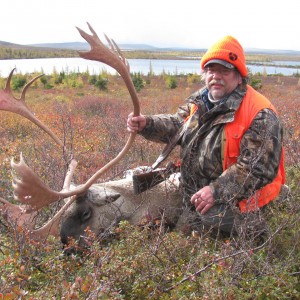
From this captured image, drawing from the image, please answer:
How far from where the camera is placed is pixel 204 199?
4.27m

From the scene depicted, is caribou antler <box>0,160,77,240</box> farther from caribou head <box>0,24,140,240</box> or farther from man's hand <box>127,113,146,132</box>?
man's hand <box>127,113,146,132</box>

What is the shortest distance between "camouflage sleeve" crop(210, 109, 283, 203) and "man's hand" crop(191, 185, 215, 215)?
0.27 feet

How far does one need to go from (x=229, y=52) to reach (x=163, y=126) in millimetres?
1177

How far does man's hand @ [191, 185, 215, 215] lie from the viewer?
4262mm

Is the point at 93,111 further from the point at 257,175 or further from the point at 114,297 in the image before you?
the point at 114,297

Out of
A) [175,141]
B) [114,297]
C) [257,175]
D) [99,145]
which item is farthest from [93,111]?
[114,297]

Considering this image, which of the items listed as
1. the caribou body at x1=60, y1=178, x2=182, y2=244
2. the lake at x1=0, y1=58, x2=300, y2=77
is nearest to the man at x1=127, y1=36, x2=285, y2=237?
the caribou body at x1=60, y1=178, x2=182, y2=244

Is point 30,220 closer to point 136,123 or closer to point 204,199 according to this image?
point 136,123

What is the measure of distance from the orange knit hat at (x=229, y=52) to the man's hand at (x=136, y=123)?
0.94m

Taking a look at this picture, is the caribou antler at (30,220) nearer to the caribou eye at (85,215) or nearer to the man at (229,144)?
the caribou eye at (85,215)

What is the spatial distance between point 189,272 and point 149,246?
1.27 ft

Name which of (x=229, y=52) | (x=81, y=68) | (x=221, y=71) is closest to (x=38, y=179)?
(x=221, y=71)

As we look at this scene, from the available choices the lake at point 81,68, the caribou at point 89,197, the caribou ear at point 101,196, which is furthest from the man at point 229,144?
the lake at point 81,68

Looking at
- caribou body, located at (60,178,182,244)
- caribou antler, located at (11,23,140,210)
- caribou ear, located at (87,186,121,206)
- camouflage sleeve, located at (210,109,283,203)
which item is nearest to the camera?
caribou antler, located at (11,23,140,210)
